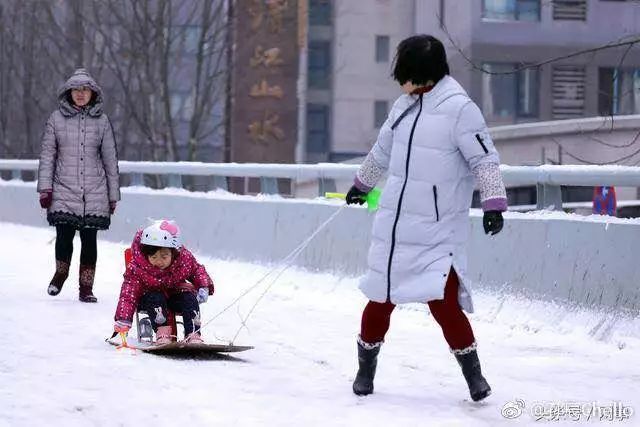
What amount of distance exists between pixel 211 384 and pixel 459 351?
129 centimetres

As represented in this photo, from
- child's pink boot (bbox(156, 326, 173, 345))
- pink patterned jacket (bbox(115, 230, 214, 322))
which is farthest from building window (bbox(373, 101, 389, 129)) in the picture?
child's pink boot (bbox(156, 326, 173, 345))

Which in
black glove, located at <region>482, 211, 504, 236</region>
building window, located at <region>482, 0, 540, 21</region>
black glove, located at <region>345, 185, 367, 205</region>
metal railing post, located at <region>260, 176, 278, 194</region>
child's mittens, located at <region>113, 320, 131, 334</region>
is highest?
building window, located at <region>482, 0, 540, 21</region>

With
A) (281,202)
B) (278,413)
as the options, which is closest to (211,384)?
(278,413)

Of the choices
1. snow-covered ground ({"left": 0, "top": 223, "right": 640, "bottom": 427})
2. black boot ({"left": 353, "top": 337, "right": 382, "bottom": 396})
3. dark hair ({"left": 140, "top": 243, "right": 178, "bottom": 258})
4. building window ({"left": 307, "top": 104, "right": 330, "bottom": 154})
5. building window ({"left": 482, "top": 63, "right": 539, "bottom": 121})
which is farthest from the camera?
building window ({"left": 307, "top": 104, "right": 330, "bottom": 154})

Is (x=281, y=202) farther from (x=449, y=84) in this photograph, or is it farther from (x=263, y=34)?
(x=263, y=34)

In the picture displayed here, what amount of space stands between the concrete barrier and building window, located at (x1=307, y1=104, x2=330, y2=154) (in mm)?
42913

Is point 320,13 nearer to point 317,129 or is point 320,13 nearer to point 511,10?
point 317,129

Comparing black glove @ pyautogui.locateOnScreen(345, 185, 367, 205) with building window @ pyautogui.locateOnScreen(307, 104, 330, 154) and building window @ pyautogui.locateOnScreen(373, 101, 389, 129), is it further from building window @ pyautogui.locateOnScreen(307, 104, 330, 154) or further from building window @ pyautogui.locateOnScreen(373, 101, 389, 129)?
building window @ pyautogui.locateOnScreen(307, 104, 330, 154)

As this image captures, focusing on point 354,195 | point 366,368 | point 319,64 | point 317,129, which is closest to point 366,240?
point 354,195

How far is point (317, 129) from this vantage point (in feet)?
207

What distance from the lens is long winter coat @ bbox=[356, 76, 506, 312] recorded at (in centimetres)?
750

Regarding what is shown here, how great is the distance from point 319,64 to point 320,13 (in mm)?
1986

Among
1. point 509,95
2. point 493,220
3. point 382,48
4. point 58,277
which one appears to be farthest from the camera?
point 382,48

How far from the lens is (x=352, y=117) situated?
62969 mm
